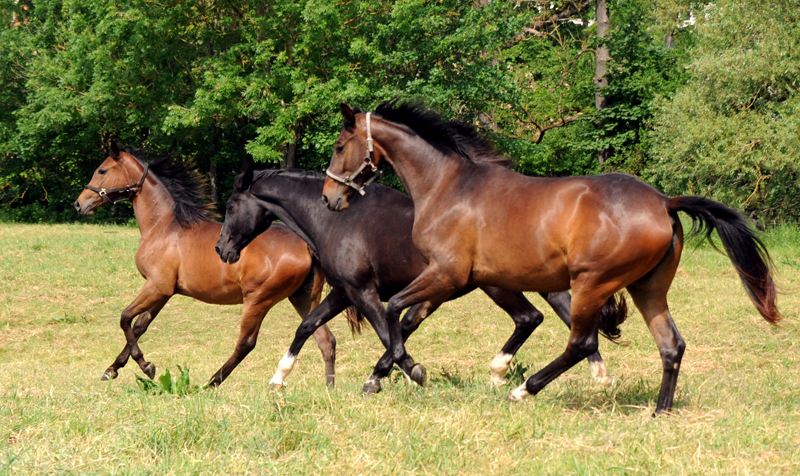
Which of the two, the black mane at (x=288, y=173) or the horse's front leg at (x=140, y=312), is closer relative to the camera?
the black mane at (x=288, y=173)

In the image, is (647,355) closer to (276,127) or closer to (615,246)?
(615,246)

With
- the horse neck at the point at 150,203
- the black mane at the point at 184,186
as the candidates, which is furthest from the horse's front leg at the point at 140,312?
the black mane at the point at 184,186

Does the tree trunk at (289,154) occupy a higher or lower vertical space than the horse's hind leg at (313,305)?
lower

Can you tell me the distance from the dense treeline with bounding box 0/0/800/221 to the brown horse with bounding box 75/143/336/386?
28.3ft

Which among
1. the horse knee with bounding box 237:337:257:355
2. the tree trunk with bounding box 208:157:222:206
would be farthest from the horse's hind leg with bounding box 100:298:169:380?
the tree trunk with bounding box 208:157:222:206

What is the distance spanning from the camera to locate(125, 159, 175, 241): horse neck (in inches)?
337

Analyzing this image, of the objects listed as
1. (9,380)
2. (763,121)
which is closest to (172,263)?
(9,380)

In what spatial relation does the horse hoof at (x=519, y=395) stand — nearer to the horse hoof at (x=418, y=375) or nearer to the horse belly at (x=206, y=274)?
the horse hoof at (x=418, y=375)

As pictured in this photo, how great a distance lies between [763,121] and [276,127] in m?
Answer: 12.1

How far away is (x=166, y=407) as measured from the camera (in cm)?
491

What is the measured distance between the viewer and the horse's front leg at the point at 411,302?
550 cm

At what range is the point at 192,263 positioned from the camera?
26.6 ft

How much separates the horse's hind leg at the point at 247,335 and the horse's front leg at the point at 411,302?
1851mm

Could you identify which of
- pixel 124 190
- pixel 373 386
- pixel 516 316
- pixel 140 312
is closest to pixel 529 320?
pixel 516 316
